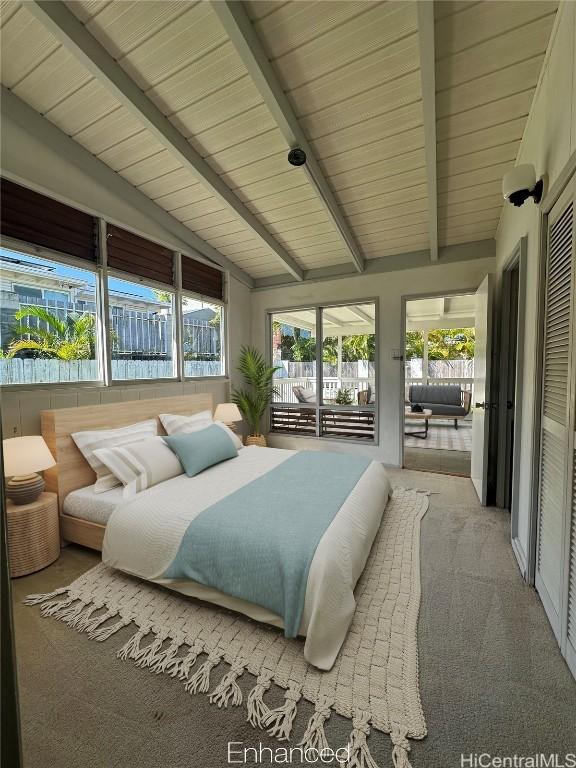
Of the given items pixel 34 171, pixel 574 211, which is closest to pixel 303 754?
pixel 574 211

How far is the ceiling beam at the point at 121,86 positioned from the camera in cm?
173

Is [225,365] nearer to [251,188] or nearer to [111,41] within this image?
[251,188]

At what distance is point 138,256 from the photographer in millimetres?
3217

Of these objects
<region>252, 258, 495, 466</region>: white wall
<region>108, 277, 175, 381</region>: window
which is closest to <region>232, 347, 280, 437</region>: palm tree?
<region>252, 258, 495, 466</region>: white wall

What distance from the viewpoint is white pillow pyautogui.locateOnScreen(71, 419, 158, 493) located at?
7.93 feet

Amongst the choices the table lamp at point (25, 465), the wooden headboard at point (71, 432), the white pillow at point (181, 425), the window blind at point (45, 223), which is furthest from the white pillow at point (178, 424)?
the window blind at point (45, 223)

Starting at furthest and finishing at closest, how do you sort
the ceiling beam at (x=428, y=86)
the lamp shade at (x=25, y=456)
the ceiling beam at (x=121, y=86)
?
the lamp shade at (x=25, y=456), the ceiling beam at (x=121, y=86), the ceiling beam at (x=428, y=86)

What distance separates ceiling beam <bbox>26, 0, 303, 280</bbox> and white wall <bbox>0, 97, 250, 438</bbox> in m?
0.78

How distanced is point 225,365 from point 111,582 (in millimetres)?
2916

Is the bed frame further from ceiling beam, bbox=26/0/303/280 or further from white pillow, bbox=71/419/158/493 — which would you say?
ceiling beam, bbox=26/0/303/280

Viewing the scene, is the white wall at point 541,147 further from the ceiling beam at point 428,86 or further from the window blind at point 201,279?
the window blind at point 201,279

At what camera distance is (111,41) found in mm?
1900

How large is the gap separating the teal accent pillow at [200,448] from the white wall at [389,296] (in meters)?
2.08

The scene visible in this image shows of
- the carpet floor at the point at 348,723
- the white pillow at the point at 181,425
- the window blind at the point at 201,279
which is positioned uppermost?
the window blind at the point at 201,279
